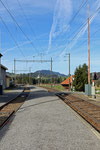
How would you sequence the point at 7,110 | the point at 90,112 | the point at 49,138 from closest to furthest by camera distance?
the point at 49,138 < the point at 90,112 < the point at 7,110

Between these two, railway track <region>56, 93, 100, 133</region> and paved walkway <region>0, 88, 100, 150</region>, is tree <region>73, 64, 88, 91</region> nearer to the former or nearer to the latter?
railway track <region>56, 93, 100, 133</region>

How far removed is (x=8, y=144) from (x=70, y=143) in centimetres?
169

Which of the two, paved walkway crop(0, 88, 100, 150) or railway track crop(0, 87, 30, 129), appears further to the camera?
railway track crop(0, 87, 30, 129)

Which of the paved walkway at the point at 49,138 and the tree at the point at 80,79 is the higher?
the tree at the point at 80,79

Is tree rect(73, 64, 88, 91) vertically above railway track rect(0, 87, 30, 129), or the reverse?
tree rect(73, 64, 88, 91)

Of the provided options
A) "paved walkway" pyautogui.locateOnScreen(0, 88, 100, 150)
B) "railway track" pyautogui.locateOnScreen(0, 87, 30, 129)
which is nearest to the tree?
"railway track" pyautogui.locateOnScreen(0, 87, 30, 129)

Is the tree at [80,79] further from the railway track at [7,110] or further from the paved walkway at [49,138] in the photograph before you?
the paved walkway at [49,138]

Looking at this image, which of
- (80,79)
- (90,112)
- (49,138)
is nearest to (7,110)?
(90,112)

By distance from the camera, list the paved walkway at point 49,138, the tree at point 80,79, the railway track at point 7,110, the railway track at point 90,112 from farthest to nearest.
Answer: the tree at point 80,79 → the railway track at point 7,110 → the railway track at point 90,112 → the paved walkway at point 49,138

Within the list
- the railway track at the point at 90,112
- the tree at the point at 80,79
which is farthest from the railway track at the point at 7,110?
the tree at the point at 80,79

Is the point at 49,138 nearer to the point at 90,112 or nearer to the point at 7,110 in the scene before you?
the point at 90,112

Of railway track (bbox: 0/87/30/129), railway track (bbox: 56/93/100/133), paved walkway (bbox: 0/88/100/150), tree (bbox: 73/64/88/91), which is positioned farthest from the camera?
tree (bbox: 73/64/88/91)

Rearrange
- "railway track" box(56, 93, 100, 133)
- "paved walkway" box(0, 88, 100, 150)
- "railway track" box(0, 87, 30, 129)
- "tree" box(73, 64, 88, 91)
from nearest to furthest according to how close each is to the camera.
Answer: "paved walkway" box(0, 88, 100, 150)
"railway track" box(56, 93, 100, 133)
"railway track" box(0, 87, 30, 129)
"tree" box(73, 64, 88, 91)

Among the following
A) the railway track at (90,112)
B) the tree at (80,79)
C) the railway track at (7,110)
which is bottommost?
the railway track at (7,110)
